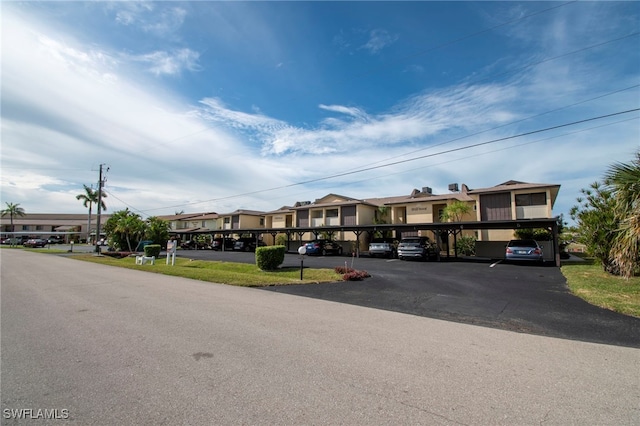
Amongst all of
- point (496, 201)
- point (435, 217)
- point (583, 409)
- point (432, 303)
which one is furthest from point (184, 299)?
point (435, 217)

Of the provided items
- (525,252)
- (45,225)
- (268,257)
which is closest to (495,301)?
(268,257)

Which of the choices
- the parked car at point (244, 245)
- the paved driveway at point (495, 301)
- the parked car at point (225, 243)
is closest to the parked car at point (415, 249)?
the paved driveway at point (495, 301)

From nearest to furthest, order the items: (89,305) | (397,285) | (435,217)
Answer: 1. (89,305)
2. (397,285)
3. (435,217)

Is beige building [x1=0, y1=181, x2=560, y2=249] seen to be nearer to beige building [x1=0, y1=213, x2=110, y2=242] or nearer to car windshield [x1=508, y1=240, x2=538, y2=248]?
car windshield [x1=508, y1=240, x2=538, y2=248]

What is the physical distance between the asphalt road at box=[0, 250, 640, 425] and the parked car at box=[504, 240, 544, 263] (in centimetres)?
1531

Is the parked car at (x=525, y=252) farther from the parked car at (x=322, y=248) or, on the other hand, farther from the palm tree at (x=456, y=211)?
the parked car at (x=322, y=248)

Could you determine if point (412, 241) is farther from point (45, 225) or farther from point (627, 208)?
point (45, 225)

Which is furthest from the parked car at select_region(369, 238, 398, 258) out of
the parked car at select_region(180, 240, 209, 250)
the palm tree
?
the parked car at select_region(180, 240, 209, 250)

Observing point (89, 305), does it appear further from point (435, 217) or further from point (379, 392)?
point (435, 217)

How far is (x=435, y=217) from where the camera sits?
33.9 m

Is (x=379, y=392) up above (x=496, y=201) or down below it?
below

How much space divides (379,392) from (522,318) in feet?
17.3

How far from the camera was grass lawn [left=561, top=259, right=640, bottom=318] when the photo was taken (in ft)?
24.3

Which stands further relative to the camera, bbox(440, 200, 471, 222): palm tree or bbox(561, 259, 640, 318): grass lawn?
bbox(440, 200, 471, 222): palm tree
